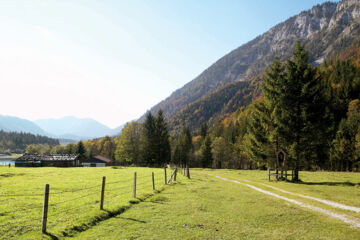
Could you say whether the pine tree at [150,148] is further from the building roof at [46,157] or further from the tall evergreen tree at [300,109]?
the tall evergreen tree at [300,109]

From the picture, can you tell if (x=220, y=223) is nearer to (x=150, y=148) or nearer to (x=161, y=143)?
(x=161, y=143)

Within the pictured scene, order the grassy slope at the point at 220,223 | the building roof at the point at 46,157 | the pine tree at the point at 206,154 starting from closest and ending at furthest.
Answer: the grassy slope at the point at 220,223, the building roof at the point at 46,157, the pine tree at the point at 206,154

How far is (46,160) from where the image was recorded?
79.5 meters

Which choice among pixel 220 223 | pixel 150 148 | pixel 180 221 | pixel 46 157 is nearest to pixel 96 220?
pixel 180 221

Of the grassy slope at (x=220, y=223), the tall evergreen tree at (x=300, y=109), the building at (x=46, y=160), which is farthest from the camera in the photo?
the building at (x=46, y=160)

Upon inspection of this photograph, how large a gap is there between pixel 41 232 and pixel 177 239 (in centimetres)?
533

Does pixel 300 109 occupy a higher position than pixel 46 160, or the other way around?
pixel 300 109

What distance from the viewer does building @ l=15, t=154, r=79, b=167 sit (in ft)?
254

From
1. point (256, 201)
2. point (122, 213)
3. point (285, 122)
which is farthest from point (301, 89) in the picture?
point (122, 213)

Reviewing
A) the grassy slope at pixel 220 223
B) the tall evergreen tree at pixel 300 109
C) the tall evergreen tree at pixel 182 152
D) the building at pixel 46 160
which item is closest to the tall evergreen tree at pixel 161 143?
the tall evergreen tree at pixel 182 152

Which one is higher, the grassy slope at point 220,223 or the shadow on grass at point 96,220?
the grassy slope at point 220,223

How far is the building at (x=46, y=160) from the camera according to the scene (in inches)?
3046

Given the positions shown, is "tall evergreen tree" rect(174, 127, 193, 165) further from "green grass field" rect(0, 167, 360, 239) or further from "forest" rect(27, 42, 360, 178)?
"green grass field" rect(0, 167, 360, 239)

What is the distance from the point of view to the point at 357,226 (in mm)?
8438
